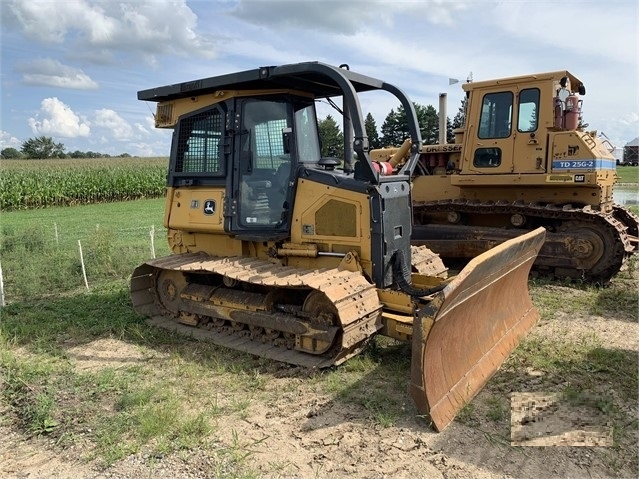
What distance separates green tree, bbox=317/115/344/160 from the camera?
253 inches

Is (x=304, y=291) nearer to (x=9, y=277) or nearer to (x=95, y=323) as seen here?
(x=95, y=323)

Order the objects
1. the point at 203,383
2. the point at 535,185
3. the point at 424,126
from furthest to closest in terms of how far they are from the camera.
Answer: the point at 424,126 → the point at 535,185 → the point at 203,383

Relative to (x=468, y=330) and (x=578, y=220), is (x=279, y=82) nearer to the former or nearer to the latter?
(x=468, y=330)

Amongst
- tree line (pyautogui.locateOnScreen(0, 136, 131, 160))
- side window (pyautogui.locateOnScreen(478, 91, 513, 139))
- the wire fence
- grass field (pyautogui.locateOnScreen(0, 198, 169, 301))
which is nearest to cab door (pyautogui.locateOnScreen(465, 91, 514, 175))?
side window (pyautogui.locateOnScreen(478, 91, 513, 139))

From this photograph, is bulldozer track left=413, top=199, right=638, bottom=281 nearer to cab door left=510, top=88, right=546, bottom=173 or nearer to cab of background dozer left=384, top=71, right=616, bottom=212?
cab of background dozer left=384, top=71, right=616, bottom=212

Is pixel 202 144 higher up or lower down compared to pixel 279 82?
lower down

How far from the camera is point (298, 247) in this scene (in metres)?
5.82

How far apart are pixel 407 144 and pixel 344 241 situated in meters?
2.88

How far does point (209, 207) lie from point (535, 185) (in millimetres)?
5502

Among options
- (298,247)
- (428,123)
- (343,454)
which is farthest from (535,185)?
(428,123)

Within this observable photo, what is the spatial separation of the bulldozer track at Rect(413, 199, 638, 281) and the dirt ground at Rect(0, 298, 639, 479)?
4648 mm

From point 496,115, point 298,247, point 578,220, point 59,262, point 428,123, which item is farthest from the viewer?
point 428,123

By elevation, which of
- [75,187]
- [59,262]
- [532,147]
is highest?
[532,147]

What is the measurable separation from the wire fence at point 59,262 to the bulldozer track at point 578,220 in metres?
5.64
